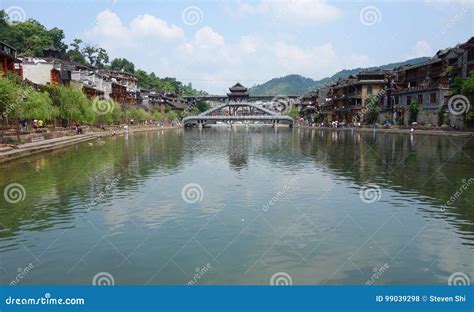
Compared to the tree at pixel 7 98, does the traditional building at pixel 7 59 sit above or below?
above

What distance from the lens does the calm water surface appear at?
12.9m

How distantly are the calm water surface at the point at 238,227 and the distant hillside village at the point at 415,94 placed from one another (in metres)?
48.2

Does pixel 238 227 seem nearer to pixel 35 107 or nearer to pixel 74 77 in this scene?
pixel 35 107

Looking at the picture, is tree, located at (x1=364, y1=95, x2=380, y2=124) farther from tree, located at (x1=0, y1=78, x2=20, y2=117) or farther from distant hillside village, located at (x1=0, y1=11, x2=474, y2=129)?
tree, located at (x1=0, y1=78, x2=20, y2=117)

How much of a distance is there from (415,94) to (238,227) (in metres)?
Result: 85.3

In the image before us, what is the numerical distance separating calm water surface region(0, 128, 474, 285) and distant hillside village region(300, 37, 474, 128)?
48186 millimetres

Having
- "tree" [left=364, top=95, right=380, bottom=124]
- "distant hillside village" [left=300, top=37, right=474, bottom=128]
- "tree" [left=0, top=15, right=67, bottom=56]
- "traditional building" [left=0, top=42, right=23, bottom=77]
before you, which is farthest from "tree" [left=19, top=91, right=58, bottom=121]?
"tree" [left=0, top=15, right=67, bottom=56]

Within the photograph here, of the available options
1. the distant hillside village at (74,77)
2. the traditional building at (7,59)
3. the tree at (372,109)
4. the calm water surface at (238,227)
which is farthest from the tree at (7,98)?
the tree at (372,109)

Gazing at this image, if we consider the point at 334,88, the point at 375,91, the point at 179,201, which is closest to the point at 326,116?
the point at 334,88

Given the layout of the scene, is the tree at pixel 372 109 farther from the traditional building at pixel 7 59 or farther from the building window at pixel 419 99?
the traditional building at pixel 7 59

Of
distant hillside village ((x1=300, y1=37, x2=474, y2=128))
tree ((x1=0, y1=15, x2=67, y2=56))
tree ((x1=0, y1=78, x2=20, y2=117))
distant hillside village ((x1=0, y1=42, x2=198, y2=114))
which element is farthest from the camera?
tree ((x1=0, y1=15, x2=67, y2=56))

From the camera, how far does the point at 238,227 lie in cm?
1738

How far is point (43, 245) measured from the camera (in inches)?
599

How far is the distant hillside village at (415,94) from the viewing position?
7588 cm
